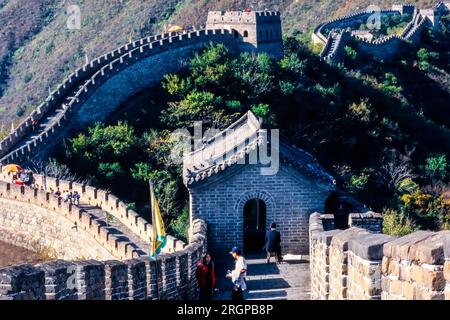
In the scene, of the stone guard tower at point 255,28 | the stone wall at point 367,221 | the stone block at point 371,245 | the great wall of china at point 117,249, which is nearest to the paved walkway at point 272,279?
the great wall of china at point 117,249

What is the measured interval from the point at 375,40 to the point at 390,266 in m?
66.7

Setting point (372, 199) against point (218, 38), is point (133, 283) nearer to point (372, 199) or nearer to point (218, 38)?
point (372, 199)

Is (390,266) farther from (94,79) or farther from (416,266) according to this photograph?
(94,79)

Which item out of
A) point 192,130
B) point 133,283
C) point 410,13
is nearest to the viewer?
point 133,283

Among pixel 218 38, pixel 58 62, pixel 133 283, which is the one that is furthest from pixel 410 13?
pixel 133 283

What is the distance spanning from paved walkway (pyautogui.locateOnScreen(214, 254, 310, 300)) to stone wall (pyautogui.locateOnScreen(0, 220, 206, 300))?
80 cm

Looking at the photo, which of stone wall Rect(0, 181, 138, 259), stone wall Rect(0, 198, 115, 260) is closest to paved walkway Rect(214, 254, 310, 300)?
stone wall Rect(0, 181, 138, 259)

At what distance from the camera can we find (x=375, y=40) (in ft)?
244

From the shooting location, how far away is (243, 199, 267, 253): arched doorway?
70.5 feet

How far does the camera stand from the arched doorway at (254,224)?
70.5 feet

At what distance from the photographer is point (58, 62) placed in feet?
297

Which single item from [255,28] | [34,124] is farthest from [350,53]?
[34,124]

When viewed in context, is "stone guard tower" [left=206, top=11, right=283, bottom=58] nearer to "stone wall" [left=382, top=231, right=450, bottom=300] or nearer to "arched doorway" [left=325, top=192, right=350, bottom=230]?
"arched doorway" [left=325, top=192, right=350, bottom=230]

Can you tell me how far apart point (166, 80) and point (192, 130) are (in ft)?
14.9
